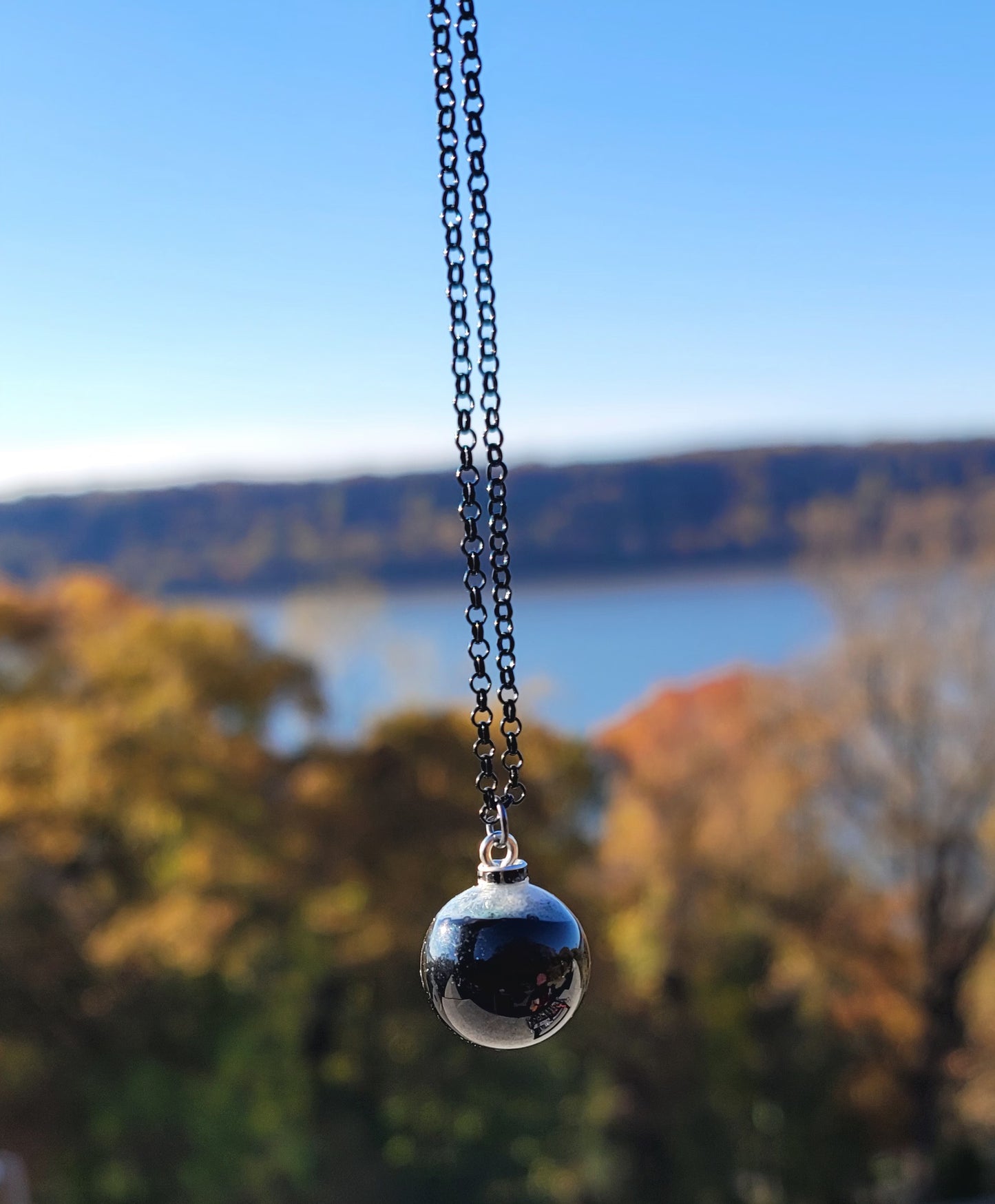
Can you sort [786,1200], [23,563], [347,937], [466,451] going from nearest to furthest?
1. [466,451]
2. [347,937]
3. [786,1200]
4. [23,563]

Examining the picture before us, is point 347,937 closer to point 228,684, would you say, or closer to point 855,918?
point 228,684

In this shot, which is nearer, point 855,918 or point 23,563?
point 855,918

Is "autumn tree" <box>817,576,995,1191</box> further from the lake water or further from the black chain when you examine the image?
the black chain

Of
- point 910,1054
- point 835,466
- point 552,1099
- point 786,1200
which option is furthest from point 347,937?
point 835,466

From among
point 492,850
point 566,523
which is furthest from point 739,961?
point 492,850

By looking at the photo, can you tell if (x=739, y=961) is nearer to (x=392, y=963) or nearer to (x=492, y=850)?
(x=392, y=963)

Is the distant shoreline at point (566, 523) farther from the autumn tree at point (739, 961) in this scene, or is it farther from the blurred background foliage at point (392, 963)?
the autumn tree at point (739, 961)

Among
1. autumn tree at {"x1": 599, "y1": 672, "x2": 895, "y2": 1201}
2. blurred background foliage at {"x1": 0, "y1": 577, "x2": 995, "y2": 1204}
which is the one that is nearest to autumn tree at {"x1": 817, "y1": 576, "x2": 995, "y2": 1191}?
blurred background foliage at {"x1": 0, "y1": 577, "x2": 995, "y2": 1204}
